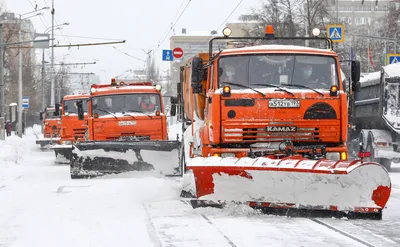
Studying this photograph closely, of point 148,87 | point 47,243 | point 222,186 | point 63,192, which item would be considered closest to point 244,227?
point 222,186

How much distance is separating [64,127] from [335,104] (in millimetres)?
16501

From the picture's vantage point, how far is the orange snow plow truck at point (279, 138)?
9.99 m

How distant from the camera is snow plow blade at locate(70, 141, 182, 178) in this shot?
1752cm

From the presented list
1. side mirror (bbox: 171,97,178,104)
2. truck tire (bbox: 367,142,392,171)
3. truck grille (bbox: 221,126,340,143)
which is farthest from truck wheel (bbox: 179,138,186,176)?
truck tire (bbox: 367,142,392,171)

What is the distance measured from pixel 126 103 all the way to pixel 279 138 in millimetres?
9120

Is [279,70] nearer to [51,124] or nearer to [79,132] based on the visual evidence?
[79,132]

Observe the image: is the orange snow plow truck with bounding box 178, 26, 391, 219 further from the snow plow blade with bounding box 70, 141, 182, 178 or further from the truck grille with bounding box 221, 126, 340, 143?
the snow plow blade with bounding box 70, 141, 182, 178

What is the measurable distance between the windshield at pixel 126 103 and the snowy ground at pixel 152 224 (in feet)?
18.2

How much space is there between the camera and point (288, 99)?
1144cm

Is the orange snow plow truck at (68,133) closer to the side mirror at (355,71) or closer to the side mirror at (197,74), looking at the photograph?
the side mirror at (197,74)

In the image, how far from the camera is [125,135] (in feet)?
64.4

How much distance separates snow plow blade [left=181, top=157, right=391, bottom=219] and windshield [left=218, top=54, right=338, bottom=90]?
1640 mm

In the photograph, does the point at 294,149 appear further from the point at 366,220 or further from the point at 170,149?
the point at 170,149

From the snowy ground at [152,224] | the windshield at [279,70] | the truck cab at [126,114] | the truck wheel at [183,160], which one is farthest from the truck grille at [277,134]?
the truck cab at [126,114]
